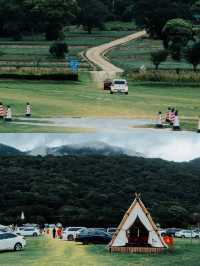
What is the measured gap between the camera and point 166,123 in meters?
43.1

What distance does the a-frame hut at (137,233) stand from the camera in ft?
89.2

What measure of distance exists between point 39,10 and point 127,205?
66.9 meters

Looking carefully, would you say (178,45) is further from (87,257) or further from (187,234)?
(87,257)

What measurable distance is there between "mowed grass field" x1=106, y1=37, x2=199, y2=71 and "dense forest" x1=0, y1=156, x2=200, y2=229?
4110cm

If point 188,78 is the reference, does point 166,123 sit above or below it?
below

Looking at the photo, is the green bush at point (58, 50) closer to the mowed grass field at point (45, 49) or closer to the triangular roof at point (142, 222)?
the mowed grass field at point (45, 49)

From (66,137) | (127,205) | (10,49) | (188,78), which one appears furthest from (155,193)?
(10,49)

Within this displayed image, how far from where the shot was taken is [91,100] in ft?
177

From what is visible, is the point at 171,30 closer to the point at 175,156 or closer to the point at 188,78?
the point at 188,78

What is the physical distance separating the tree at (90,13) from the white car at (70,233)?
257ft

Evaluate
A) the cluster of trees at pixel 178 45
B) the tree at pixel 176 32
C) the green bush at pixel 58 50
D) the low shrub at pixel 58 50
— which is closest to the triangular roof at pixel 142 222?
the cluster of trees at pixel 178 45

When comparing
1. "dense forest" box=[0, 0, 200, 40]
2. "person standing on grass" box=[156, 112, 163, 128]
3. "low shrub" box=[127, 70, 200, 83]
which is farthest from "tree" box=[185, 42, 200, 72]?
"person standing on grass" box=[156, 112, 163, 128]

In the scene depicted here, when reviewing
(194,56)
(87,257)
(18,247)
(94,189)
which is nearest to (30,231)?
(94,189)

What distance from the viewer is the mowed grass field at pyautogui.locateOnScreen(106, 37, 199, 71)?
77756mm
